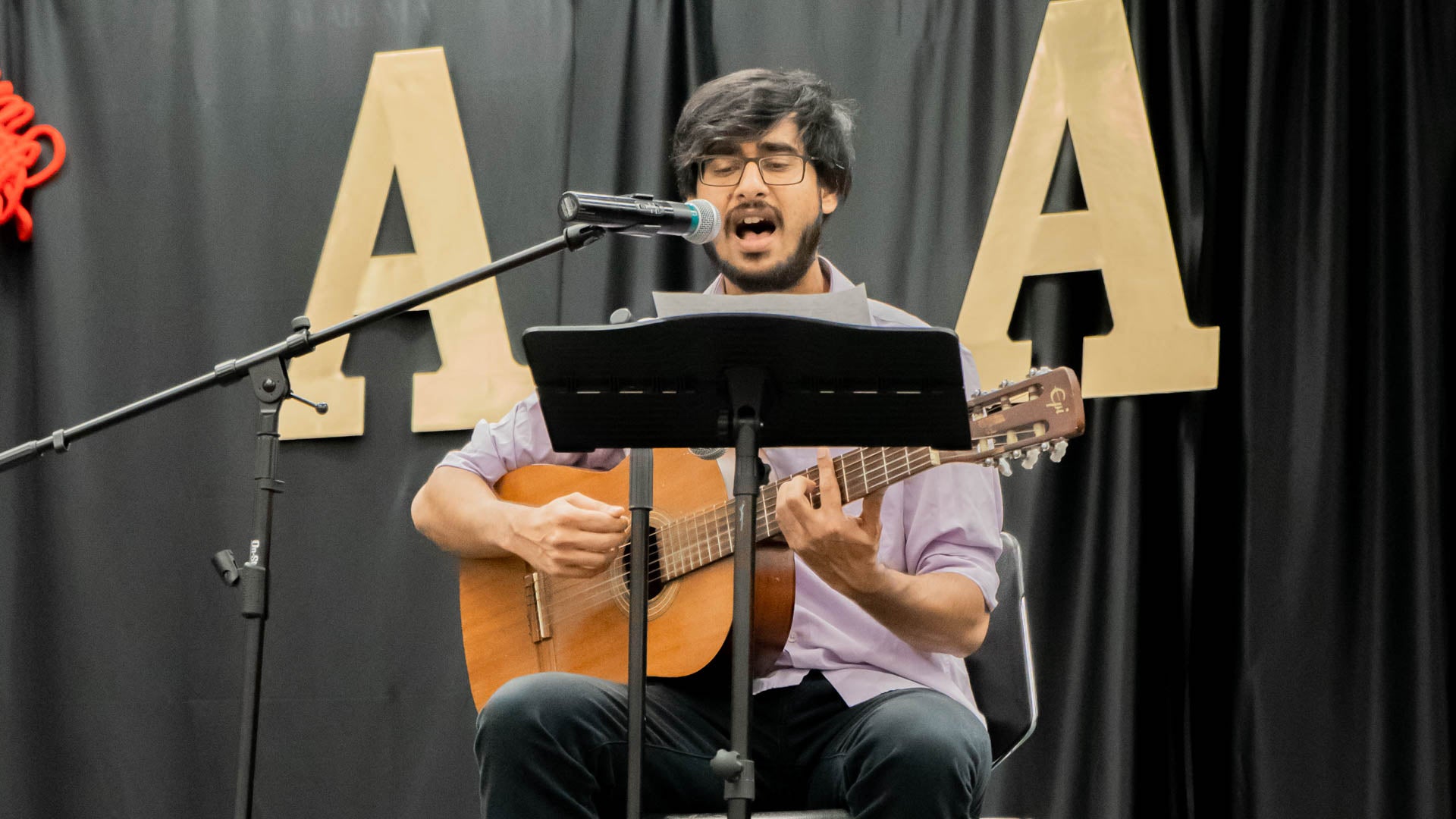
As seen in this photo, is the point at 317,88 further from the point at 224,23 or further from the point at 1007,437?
the point at 1007,437

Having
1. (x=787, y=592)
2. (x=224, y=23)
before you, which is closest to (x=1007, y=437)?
(x=787, y=592)

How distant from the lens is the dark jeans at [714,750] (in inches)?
67.6

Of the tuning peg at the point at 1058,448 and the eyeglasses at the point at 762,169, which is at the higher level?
the eyeglasses at the point at 762,169

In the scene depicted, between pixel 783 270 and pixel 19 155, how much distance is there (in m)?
2.23

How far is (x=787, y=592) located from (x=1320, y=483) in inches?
54.0

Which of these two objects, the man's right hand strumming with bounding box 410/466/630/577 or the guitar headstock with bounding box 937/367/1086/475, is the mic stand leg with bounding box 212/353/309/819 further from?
the guitar headstock with bounding box 937/367/1086/475

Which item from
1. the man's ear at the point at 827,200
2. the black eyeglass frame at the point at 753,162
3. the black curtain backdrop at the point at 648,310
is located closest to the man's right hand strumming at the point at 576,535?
the black eyeglass frame at the point at 753,162

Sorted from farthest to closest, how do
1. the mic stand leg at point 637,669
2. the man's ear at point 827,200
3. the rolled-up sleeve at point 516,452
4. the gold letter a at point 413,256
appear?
1. the gold letter a at point 413,256
2. the man's ear at point 827,200
3. the rolled-up sleeve at point 516,452
4. the mic stand leg at point 637,669

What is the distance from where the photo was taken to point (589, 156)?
3.22 metres

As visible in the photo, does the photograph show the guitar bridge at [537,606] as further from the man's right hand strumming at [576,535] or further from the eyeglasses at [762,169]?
the eyeglasses at [762,169]

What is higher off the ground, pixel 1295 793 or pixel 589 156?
pixel 589 156

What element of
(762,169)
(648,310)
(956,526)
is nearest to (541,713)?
(956,526)

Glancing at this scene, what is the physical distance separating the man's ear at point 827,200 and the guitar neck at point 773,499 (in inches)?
25.9

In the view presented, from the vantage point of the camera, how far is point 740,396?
152 centimetres
